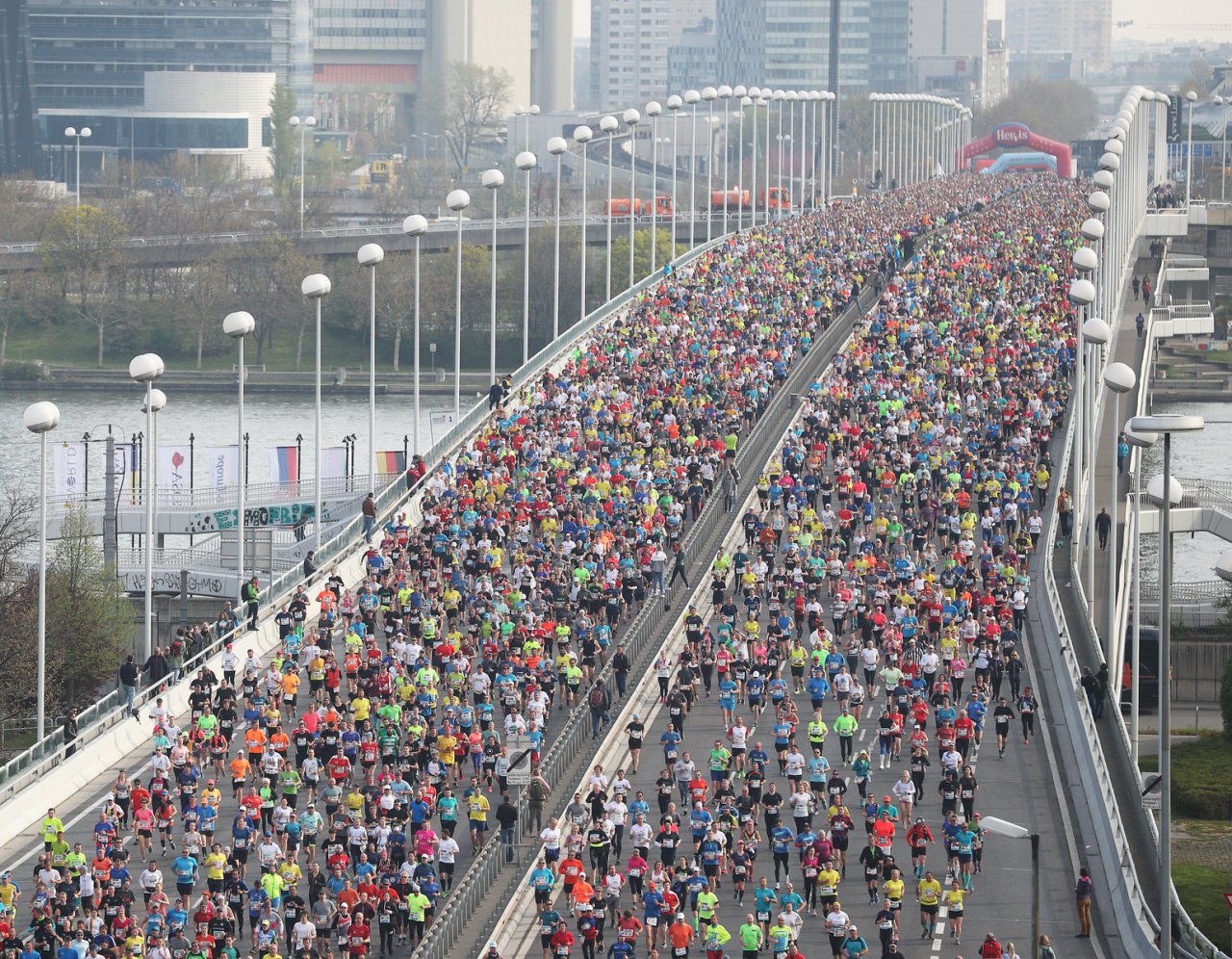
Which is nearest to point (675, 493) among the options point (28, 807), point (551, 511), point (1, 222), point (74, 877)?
point (551, 511)

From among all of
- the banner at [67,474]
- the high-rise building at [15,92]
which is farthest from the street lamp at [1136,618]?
the high-rise building at [15,92]

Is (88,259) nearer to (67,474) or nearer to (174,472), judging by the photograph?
(174,472)

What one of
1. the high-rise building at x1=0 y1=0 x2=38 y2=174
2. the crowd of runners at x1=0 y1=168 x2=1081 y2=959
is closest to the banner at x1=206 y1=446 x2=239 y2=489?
the crowd of runners at x1=0 y1=168 x2=1081 y2=959

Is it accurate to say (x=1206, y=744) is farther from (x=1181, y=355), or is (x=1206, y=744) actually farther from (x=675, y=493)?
(x=1181, y=355)

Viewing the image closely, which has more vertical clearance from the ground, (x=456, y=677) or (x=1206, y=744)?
(x=456, y=677)

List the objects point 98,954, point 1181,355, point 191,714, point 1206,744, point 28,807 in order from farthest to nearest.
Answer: point 1181,355, point 1206,744, point 191,714, point 28,807, point 98,954

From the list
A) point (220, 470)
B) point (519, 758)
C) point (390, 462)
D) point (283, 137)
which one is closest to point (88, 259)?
point (283, 137)

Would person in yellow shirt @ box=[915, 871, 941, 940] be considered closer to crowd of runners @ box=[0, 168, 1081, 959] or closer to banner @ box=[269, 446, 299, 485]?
crowd of runners @ box=[0, 168, 1081, 959]
